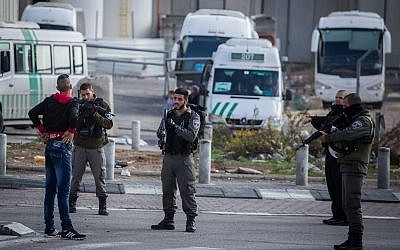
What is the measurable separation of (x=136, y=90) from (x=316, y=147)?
22200 millimetres

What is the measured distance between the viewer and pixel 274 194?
706 inches

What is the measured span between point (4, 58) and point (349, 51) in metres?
15.5

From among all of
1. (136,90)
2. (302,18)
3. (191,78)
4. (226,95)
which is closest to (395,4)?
(302,18)

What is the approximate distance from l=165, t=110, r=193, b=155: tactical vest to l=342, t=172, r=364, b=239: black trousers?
6.87 ft

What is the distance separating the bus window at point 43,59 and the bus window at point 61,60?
31 centimetres

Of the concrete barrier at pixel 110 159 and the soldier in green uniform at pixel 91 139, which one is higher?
the soldier in green uniform at pixel 91 139

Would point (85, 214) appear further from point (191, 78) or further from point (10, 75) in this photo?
point (191, 78)

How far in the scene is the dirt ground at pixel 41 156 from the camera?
20.3 m

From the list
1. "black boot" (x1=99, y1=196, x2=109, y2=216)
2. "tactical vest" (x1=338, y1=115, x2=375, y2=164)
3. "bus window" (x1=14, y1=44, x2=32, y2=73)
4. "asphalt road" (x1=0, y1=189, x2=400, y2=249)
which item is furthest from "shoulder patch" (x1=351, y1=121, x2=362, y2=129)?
Answer: "bus window" (x1=14, y1=44, x2=32, y2=73)

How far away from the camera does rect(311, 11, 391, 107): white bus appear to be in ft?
124


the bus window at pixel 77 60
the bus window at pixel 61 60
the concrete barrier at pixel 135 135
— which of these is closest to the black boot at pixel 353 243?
the concrete barrier at pixel 135 135

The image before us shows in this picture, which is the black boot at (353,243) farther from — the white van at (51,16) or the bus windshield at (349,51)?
the white van at (51,16)

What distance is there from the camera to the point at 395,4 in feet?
189

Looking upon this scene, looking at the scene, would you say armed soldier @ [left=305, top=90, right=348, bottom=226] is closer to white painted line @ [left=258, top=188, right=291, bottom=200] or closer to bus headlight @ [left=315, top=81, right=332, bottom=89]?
white painted line @ [left=258, top=188, right=291, bottom=200]
